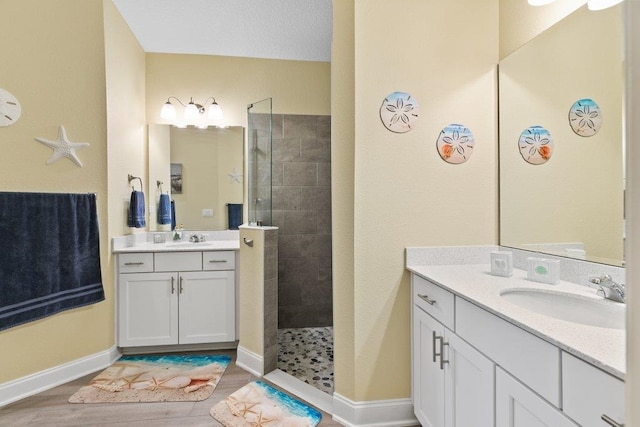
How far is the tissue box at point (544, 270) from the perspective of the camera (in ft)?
4.59

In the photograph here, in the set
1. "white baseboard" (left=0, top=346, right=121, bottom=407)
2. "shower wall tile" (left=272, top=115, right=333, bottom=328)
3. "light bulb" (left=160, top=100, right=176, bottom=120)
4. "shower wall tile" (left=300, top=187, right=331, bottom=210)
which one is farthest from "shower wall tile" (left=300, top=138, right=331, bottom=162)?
"white baseboard" (left=0, top=346, right=121, bottom=407)

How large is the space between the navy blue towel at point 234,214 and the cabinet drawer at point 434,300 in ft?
6.81

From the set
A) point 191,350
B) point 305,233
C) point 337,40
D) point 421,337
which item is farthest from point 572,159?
point 191,350

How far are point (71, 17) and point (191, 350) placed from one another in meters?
2.78

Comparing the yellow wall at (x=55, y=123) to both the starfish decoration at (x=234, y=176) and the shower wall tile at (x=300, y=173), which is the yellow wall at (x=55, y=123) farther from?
the shower wall tile at (x=300, y=173)

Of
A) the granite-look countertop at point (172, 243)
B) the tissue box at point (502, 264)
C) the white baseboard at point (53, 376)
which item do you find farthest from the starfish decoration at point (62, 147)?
the tissue box at point (502, 264)

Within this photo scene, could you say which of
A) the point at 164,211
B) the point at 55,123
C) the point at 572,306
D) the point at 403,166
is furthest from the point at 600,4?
the point at 164,211

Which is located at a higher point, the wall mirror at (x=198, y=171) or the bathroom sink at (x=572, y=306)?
the wall mirror at (x=198, y=171)

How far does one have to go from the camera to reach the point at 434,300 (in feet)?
4.97

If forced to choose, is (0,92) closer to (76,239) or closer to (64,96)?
(64,96)

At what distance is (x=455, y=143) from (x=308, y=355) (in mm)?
1999

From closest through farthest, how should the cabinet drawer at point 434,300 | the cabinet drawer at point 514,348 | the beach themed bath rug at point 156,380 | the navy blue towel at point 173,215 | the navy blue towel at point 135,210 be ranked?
the cabinet drawer at point 514,348
the cabinet drawer at point 434,300
the beach themed bath rug at point 156,380
the navy blue towel at point 135,210
the navy blue towel at point 173,215

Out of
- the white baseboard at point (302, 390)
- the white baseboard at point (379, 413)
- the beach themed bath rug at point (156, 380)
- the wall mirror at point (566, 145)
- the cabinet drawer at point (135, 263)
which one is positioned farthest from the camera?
the cabinet drawer at point (135, 263)

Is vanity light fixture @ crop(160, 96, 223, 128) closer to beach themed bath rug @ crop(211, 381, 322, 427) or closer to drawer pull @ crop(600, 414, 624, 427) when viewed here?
beach themed bath rug @ crop(211, 381, 322, 427)
